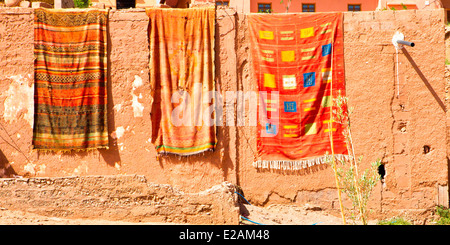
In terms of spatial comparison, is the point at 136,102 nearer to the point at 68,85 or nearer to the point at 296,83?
the point at 68,85

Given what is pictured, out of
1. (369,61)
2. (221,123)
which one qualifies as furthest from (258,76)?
(369,61)

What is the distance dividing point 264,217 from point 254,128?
1.53m

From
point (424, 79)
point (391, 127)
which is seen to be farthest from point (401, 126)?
point (424, 79)

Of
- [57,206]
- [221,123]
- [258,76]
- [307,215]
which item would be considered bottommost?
[307,215]

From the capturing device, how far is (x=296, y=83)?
9445mm

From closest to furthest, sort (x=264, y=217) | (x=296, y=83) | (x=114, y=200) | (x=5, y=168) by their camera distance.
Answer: (x=114, y=200) → (x=264, y=217) → (x=5, y=168) → (x=296, y=83)

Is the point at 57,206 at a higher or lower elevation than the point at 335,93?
lower

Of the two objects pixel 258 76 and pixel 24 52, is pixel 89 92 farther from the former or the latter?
pixel 258 76

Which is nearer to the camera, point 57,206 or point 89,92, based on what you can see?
point 57,206

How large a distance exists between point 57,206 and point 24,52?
289 centimetres

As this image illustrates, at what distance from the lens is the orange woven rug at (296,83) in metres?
9.38

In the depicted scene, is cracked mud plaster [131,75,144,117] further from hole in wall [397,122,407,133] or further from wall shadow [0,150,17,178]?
hole in wall [397,122,407,133]

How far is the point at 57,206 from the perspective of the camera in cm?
792

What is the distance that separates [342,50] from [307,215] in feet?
8.86
